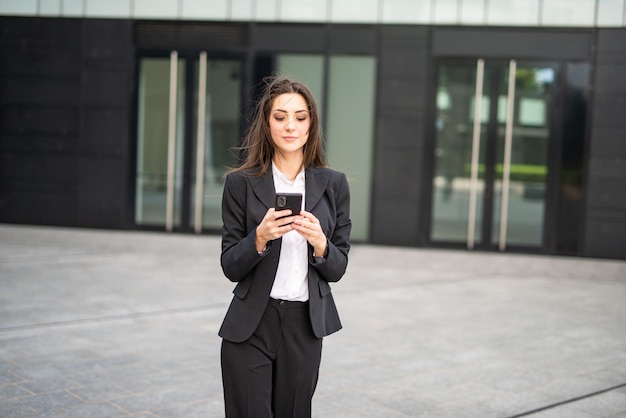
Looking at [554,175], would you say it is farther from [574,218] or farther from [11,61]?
[11,61]

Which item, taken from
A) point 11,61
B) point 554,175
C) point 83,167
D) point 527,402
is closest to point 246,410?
point 527,402

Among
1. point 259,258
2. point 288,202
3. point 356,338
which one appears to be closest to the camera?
point 288,202

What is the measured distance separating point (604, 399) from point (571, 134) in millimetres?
9385

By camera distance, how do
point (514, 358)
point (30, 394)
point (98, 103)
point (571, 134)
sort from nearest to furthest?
point (30, 394)
point (514, 358)
point (571, 134)
point (98, 103)

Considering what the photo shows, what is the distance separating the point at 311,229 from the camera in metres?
3.25

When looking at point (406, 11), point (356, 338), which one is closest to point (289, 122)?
point (356, 338)

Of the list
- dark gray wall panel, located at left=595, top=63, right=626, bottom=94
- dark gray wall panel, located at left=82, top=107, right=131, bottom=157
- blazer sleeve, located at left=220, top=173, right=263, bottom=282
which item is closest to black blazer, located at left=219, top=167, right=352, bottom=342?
blazer sleeve, located at left=220, top=173, right=263, bottom=282

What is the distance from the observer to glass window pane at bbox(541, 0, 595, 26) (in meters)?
14.6

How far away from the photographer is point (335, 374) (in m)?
6.59

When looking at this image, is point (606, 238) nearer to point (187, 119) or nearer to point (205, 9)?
point (187, 119)

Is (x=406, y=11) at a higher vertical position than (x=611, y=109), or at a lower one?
higher

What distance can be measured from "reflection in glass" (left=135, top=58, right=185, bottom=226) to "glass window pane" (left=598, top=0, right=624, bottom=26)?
8059 mm

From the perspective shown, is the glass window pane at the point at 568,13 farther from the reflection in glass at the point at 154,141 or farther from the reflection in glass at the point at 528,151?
the reflection in glass at the point at 154,141

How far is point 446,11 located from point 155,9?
5762 mm
